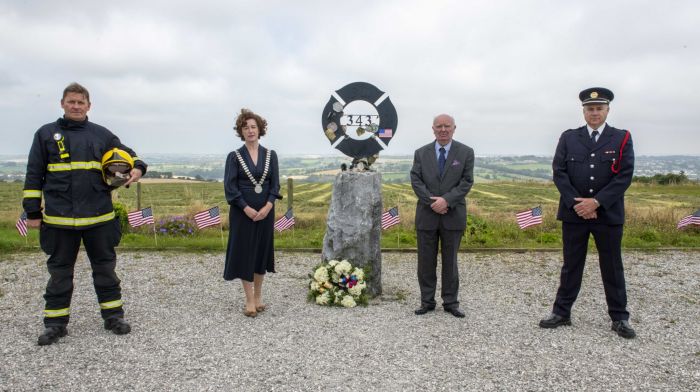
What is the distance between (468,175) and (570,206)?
1.07 metres

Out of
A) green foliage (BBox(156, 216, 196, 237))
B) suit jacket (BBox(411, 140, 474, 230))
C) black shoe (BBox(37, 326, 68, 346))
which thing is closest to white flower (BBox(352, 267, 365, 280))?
suit jacket (BBox(411, 140, 474, 230))

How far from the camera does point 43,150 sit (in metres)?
4.38

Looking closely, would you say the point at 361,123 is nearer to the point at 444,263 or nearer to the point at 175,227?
the point at 444,263

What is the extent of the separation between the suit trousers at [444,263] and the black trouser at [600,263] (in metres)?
1.07

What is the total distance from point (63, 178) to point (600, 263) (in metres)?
5.13

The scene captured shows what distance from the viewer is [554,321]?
5.00m

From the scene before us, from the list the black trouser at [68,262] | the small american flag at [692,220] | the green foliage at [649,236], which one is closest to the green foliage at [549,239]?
the green foliage at [649,236]

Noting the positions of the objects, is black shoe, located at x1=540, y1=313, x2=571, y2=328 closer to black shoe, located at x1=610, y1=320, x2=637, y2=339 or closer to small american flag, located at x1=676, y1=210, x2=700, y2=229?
black shoe, located at x1=610, y1=320, x2=637, y2=339

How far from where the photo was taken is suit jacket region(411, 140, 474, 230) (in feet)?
17.3

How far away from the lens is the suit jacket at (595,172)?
180 inches

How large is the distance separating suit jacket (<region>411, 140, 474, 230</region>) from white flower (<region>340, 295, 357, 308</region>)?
1.19 m

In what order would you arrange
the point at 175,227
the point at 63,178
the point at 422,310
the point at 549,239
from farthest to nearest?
the point at 175,227, the point at 549,239, the point at 422,310, the point at 63,178

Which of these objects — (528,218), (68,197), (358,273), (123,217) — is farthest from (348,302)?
(123,217)

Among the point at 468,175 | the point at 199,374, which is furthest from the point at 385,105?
the point at 199,374
